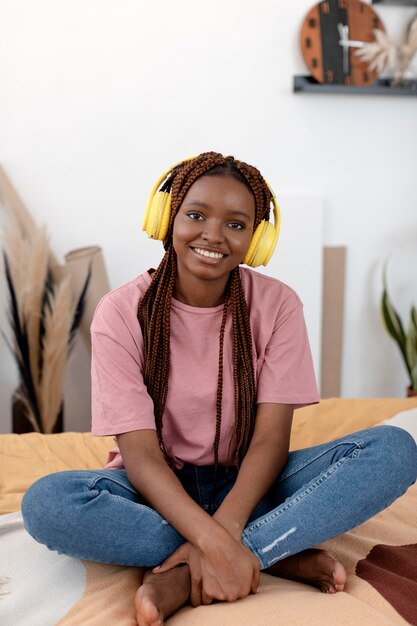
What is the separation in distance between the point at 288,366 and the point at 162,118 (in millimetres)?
1544

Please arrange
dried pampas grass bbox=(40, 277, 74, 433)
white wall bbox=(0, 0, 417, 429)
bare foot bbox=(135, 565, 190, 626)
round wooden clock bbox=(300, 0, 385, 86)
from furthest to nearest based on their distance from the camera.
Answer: round wooden clock bbox=(300, 0, 385, 86)
white wall bbox=(0, 0, 417, 429)
dried pampas grass bbox=(40, 277, 74, 433)
bare foot bbox=(135, 565, 190, 626)

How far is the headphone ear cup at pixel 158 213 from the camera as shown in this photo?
165 cm

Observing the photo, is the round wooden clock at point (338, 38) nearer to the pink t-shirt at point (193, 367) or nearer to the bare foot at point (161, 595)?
the pink t-shirt at point (193, 367)

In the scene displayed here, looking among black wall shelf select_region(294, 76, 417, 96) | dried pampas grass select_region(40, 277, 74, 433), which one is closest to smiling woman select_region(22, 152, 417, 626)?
dried pampas grass select_region(40, 277, 74, 433)

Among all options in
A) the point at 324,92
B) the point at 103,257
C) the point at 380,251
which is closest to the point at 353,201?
the point at 380,251

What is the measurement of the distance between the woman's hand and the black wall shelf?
2.01m

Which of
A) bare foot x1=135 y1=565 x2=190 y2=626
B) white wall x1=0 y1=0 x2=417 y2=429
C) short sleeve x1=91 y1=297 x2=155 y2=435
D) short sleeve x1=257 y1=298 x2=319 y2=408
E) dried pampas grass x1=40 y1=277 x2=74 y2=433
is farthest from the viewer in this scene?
white wall x1=0 y1=0 x2=417 y2=429

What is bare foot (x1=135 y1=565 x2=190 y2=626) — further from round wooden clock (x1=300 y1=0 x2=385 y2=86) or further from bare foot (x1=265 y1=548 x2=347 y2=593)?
round wooden clock (x1=300 y1=0 x2=385 y2=86)

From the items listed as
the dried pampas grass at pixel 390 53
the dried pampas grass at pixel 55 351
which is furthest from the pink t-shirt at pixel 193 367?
the dried pampas grass at pixel 390 53

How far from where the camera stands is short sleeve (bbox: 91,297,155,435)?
1.56 meters

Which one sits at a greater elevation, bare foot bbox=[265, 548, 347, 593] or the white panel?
the white panel

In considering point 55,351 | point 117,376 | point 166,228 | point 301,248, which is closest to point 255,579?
point 117,376

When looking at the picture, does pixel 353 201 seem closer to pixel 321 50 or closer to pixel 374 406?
pixel 321 50

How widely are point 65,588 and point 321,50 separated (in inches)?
86.8
